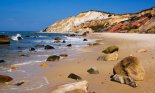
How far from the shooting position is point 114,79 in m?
10.8

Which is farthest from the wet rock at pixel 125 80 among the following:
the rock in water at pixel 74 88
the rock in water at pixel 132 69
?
the rock in water at pixel 74 88

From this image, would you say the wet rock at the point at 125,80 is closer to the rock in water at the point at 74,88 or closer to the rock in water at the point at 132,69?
the rock in water at the point at 132,69

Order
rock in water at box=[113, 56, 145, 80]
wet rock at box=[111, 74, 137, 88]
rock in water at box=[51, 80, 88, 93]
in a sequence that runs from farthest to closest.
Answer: rock in water at box=[113, 56, 145, 80] → wet rock at box=[111, 74, 137, 88] → rock in water at box=[51, 80, 88, 93]

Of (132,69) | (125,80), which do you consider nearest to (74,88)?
(125,80)

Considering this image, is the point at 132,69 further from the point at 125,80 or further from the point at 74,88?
the point at 74,88

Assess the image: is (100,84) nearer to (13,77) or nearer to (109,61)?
(13,77)

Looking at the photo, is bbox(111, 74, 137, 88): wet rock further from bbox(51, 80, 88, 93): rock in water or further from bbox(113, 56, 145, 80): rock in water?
bbox(51, 80, 88, 93): rock in water

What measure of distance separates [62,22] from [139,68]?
165423 millimetres

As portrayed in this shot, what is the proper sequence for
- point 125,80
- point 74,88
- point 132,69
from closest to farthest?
point 74,88 → point 125,80 → point 132,69

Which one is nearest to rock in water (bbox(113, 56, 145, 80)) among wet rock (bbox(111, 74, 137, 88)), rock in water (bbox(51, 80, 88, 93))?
wet rock (bbox(111, 74, 137, 88))

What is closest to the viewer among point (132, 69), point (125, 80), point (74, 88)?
point (74, 88)

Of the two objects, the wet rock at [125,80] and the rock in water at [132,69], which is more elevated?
the rock in water at [132,69]

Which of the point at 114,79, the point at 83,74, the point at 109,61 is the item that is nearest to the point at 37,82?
the point at 83,74

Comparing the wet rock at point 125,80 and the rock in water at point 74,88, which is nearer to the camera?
the rock in water at point 74,88
